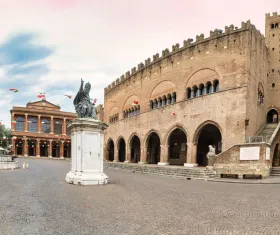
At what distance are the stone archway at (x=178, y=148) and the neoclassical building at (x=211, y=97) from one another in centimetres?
12

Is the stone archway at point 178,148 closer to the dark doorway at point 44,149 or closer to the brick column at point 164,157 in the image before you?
the brick column at point 164,157

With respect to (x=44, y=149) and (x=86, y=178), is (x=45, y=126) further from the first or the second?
(x=86, y=178)

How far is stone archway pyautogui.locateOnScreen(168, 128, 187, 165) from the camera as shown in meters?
28.0

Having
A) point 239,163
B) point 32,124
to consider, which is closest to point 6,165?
point 239,163

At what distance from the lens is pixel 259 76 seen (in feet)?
76.0

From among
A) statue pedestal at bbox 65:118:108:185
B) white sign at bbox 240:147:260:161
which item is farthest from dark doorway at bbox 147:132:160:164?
statue pedestal at bbox 65:118:108:185

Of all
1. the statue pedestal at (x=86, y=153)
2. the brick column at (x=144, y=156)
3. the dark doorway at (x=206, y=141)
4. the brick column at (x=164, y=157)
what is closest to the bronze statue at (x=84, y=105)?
the statue pedestal at (x=86, y=153)

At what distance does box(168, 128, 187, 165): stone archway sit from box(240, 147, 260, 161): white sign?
11343mm

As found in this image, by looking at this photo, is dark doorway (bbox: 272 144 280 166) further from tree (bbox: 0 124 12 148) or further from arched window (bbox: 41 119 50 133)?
tree (bbox: 0 124 12 148)

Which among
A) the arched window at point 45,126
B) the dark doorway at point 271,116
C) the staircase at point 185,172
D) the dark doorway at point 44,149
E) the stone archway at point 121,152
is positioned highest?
the dark doorway at point 271,116

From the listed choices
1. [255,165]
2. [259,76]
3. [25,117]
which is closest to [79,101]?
[255,165]

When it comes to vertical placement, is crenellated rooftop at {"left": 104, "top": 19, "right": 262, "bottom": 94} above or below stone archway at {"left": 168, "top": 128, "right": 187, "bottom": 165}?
above

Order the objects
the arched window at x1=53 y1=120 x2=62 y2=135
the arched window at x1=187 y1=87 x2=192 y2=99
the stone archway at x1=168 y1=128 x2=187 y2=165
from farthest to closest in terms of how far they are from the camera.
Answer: the arched window at x1=53 y1=120 x2=62 y2=135, the stone archway at x1=168 y1=128 x2=187 y2=165, the arched window at x1=187 y1=87 x2=192 y2=99

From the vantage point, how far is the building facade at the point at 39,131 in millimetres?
54250
